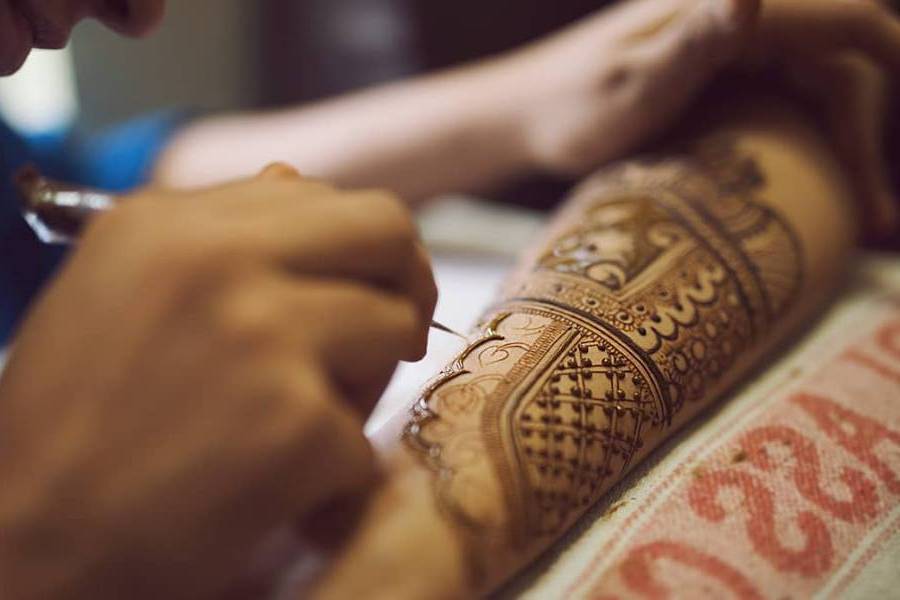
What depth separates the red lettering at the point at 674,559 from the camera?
40 centimetres

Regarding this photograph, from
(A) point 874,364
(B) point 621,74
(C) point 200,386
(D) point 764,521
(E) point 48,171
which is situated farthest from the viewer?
(E) point 48,171

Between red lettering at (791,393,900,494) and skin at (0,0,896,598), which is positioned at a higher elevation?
skin at (0,0,896,598)

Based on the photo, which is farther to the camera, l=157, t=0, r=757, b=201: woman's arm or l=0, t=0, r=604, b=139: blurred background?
l=0, t=0, r=604, b=139: blurred background

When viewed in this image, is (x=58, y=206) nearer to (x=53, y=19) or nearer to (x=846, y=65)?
(x=53, y=19)

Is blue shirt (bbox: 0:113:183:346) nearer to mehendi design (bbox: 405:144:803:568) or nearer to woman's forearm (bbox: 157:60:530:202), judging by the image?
woman's forearm (bbox: 157:60:530:202)

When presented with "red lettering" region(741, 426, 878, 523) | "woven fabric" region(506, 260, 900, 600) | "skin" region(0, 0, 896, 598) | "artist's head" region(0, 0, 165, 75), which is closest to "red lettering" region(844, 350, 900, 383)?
"woven fabric" region(506, 260, 900, 600)

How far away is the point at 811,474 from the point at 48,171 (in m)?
1.00

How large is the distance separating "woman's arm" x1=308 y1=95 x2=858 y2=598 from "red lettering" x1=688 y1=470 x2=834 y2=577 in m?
0.05

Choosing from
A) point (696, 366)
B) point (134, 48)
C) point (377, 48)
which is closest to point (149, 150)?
point (377, 48)

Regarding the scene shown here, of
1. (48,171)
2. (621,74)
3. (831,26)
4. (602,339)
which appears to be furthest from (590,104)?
(48,171)

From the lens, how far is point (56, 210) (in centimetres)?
51

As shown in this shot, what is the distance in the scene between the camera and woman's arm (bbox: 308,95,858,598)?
39 cm

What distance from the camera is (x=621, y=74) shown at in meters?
0.73

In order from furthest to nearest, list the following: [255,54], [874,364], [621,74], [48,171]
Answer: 1. [255,54]
2. [48,171]
3. [621,74]
4. [874,364]
